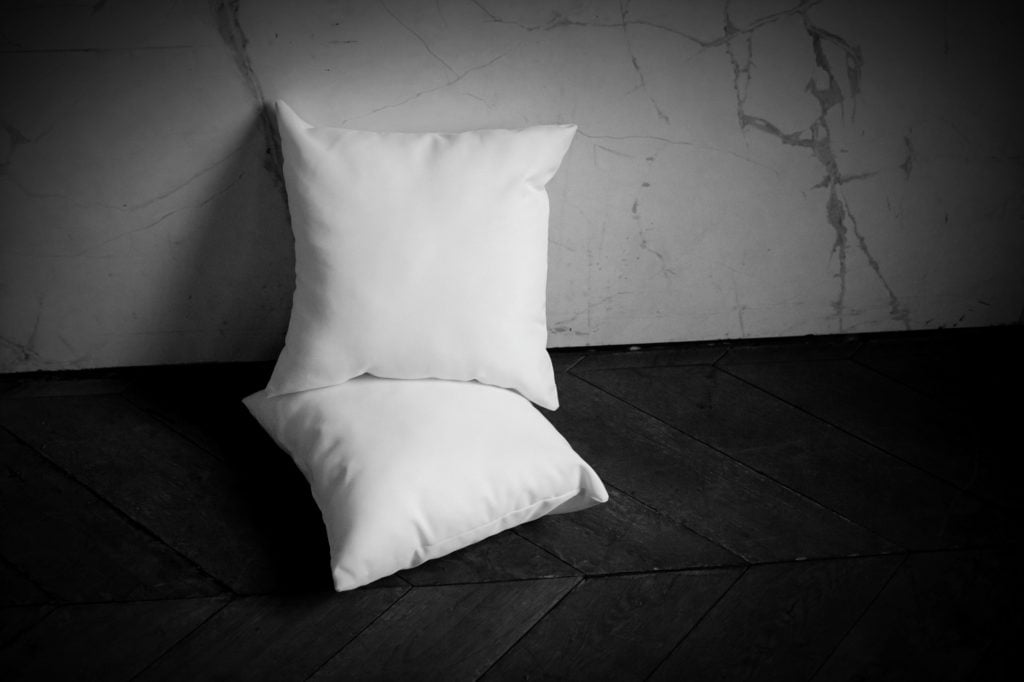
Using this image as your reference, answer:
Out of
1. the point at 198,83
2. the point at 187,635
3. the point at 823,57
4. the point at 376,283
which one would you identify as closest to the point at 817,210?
the point at 823,57

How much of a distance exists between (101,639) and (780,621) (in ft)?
2.52

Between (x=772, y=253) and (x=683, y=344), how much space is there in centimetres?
20

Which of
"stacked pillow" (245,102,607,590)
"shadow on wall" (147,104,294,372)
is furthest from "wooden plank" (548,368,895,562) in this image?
"shadow on wall" (147,104,294,372)

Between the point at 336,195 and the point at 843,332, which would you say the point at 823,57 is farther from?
the point at 336,195

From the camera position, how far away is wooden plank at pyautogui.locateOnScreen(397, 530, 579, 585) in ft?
3.75

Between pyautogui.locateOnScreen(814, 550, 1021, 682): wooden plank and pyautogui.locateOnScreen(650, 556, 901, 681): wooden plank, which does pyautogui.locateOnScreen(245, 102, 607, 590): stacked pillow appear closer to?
pyautogui.locateOnScreen(650, 556, 901, 681): wooden plank

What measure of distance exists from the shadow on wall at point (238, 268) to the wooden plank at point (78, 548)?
28 centimetres

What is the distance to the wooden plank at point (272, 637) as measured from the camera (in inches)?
40.6

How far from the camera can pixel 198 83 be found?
1230 millimetres

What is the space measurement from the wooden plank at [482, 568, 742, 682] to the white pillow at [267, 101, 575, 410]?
1.00ft

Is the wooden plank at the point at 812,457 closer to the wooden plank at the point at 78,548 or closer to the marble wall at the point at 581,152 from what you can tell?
the marble wall at the point at 581,152

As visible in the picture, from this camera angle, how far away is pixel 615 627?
1.09 meters

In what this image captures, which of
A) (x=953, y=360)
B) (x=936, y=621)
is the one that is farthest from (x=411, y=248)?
(x=953, y=360)

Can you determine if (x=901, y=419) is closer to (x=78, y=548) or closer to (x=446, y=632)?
(x=446, y=632)
